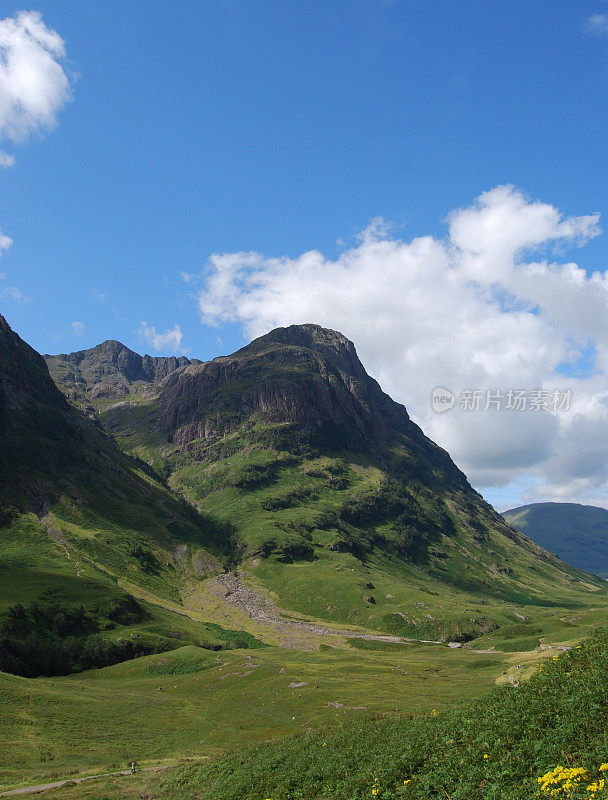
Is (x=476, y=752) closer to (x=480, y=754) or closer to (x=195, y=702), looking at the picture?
(x=480, y=754)

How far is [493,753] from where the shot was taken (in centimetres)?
1991

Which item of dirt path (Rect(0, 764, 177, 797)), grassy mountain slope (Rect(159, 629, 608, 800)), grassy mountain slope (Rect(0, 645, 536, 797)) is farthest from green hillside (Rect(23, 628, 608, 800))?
dirt path (Rect(0, 764, 177, 797))

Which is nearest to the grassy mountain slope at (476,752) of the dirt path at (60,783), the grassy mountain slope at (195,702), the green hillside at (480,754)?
the green hillside at (480,754)

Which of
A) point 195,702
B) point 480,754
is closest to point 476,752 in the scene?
point 480,754

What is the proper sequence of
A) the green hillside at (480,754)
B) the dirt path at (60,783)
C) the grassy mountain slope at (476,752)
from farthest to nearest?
the dirt path at (60,783)
the grassy mountain slope at (476,752)
the green hillside at (480,754)

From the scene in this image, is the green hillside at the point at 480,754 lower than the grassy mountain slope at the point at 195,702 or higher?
higher

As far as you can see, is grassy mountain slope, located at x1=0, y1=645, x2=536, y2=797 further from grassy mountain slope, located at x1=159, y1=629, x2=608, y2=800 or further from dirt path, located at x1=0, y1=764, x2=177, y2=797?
grassy mountain slope, located at x1=159, y1=629, x2=608, y2=800

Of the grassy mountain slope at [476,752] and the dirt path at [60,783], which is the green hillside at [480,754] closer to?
the grassy mountain slope at [476,752]

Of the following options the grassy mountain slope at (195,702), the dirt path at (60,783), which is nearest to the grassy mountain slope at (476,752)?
the grassy mountain slope at (195,702)

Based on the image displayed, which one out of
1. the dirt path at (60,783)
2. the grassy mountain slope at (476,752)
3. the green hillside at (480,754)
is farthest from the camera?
the dirt path at (60,783)

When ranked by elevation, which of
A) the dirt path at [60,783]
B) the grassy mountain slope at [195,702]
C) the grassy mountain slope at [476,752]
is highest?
the grassy mountain slope at [476,752]

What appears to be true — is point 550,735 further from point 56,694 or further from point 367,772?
point 56,694

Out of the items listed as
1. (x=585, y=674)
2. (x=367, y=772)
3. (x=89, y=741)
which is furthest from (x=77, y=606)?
(x=585, y=674)

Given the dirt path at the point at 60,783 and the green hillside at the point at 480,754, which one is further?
the dirt path at the point at 60,783
